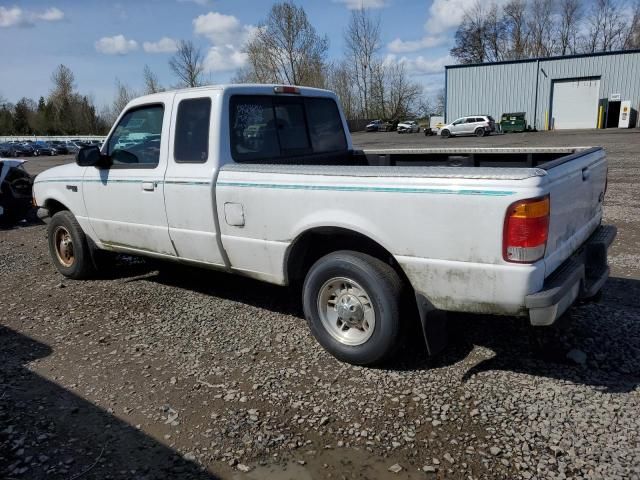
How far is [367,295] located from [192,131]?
2208 mm

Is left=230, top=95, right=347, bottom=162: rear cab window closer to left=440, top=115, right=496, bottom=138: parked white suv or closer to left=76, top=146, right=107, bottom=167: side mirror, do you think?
left=76, top=146, right=107, bottom=167: side mirror

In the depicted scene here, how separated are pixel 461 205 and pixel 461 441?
135 cm

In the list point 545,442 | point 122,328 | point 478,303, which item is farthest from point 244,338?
point 545,442

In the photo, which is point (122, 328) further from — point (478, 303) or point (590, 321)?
point (590, 321)

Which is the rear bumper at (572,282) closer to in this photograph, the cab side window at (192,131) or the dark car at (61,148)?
the cab side window at (192,131)

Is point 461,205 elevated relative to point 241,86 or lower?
lower

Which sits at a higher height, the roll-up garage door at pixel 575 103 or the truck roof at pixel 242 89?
the truck roof at pixel 242 89

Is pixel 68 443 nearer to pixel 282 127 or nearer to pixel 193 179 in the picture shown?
pixel 193 179

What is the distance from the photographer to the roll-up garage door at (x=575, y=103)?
44031mm

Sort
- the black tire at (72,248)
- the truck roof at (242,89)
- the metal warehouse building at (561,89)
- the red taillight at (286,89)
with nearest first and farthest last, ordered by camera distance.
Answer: the truck roof at (242,89) → the red taillight at (286,89) → the black tire at (72,248) → the metal warehouse building at (561,89)

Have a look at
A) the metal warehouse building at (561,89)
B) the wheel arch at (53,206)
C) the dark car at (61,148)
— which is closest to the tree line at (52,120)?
the dark car at (61,148)

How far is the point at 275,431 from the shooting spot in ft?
A: 10.7

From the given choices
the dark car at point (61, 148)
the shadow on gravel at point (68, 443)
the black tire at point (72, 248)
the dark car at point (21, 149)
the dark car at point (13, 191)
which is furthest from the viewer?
the dark car at point (61, 148)

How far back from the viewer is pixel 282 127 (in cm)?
512
